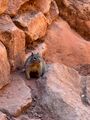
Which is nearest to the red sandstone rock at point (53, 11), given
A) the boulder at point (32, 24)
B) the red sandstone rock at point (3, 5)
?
the boulder at point (32, 24)

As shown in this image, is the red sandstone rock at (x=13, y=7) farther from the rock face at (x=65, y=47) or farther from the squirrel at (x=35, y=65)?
the rock face at (x=65, y=47)

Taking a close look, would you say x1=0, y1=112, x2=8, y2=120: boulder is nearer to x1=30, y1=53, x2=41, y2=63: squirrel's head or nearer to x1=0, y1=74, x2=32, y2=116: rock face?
x1=0, y1=74, x2=32, y2=116: rock face

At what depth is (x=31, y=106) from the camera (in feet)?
20.7

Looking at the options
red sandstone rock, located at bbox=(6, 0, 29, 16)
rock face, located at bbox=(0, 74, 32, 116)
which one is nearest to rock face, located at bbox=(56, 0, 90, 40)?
red sandstone rock, located at bbox=(6, 0, 29, 16)

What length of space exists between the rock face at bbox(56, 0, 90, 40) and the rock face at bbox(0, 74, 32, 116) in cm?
336

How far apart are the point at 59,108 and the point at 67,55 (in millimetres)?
2626

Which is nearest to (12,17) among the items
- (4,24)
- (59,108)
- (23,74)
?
(4,24)

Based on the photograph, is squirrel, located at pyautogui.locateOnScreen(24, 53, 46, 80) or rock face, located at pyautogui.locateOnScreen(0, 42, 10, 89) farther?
squirrel, located at pyautogui.locateOnScreen(24, 53, 46, 80)

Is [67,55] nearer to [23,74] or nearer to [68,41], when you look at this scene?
[68,41]

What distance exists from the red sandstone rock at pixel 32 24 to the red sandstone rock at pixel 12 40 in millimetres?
457

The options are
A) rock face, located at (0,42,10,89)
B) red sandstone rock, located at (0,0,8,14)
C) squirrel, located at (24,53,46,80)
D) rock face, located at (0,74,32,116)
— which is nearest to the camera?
rock face, located at (0,74,32,116)

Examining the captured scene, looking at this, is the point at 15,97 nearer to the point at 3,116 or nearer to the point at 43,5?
the point at 3,116

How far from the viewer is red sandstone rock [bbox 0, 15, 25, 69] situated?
22.2 ft

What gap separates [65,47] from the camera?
28.8 ft
